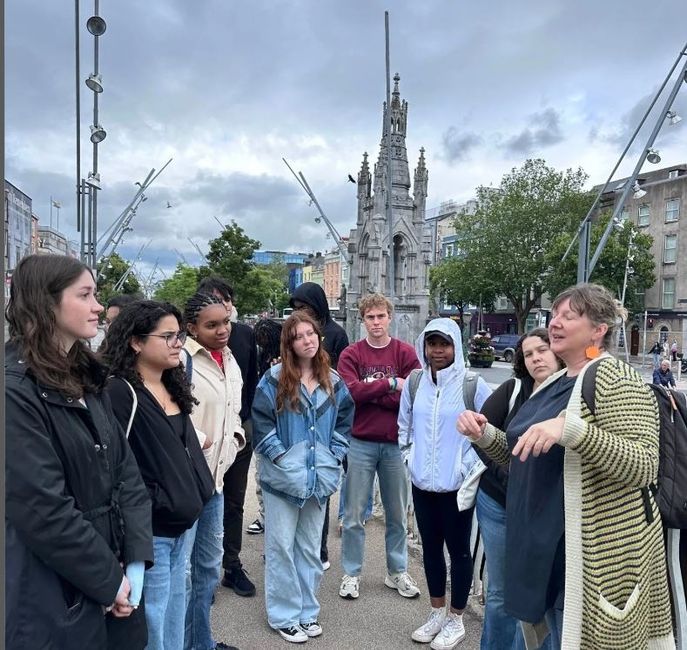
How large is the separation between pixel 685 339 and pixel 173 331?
42.6m

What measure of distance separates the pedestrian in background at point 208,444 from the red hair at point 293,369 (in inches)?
12.8

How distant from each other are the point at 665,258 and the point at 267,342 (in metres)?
44.5

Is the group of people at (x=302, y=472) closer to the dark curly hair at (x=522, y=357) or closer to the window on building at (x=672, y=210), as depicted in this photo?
the dark curly hair at (x=522, y=357)

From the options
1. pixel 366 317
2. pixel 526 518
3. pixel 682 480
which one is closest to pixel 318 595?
pixel 366 317

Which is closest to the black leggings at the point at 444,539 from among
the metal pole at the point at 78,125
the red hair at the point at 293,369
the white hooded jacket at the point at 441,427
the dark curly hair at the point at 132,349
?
the white hooded jacket at the point at 441,427

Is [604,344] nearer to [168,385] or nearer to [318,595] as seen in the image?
[168,385]

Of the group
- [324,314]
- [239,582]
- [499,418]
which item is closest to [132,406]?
[499,418]

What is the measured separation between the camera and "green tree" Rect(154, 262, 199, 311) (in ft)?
166

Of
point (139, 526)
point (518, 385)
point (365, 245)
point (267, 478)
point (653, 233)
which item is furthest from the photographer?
point (653, 233)

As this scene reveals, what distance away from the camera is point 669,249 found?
136 feet

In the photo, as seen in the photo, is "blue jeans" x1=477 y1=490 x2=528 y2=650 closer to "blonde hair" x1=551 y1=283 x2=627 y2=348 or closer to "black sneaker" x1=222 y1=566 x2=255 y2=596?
"blonde hair" x1=551 y1=283 x2=627 y2=348

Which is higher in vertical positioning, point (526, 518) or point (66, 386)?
point (66, 386)

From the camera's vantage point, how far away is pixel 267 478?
3447 mm

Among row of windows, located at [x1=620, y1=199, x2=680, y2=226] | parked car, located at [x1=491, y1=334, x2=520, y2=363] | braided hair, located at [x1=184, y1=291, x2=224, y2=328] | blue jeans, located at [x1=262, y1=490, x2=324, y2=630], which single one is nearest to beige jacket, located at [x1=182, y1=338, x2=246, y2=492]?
braided hair, located at [x1=184, y1=291, x2=224, y2=328]
